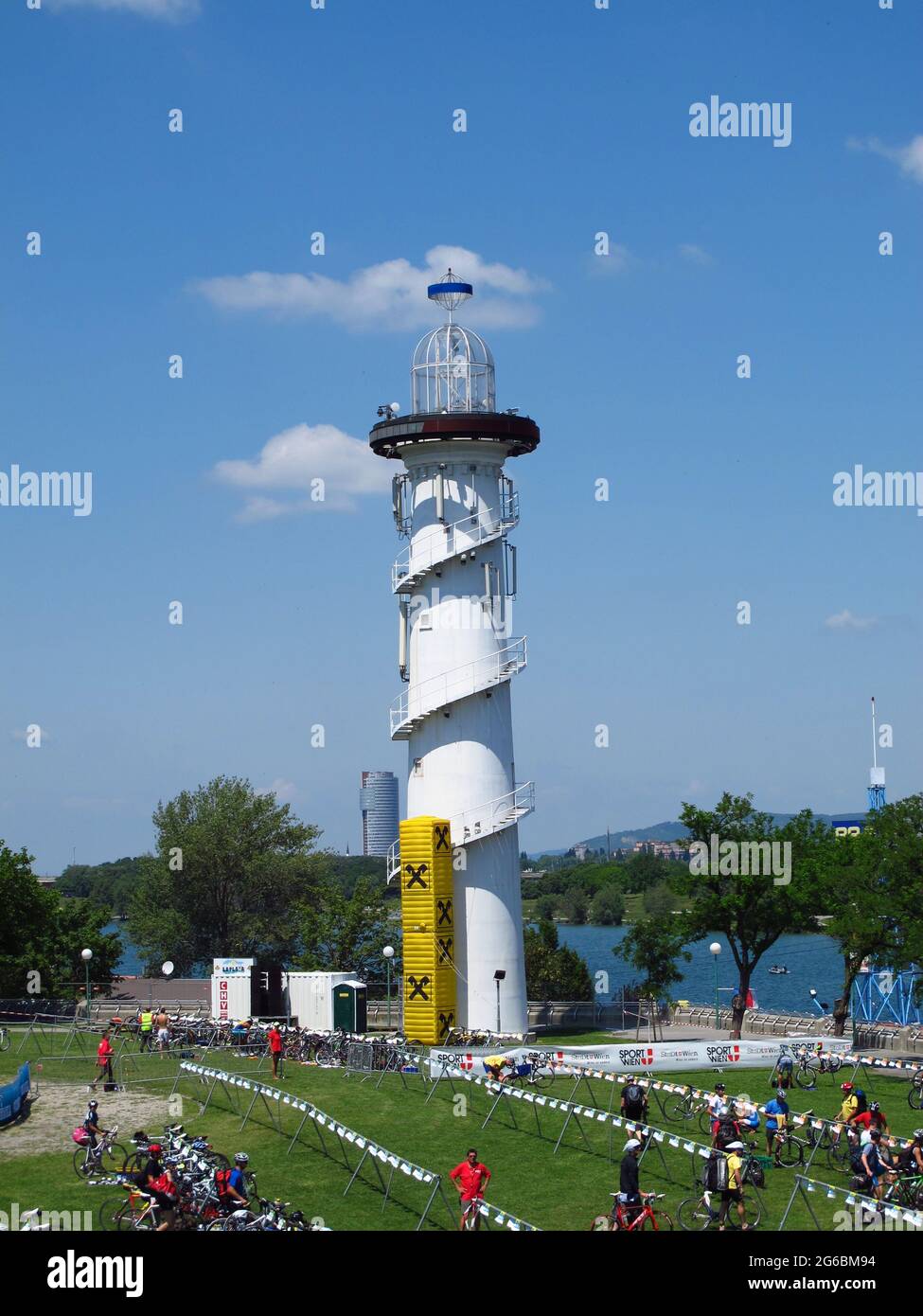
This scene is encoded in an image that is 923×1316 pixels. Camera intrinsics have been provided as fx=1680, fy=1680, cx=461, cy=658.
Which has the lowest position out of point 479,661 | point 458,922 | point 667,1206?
point 667,1206

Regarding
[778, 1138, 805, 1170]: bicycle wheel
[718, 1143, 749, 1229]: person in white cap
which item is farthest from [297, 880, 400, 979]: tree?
[718, 1143, 749, 1229]: person in white cap

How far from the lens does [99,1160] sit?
30047mm

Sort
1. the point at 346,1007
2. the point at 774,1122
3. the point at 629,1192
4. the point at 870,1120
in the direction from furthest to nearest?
the point at 346,1007, the point at 774,1122, the point at 870,1120, the point at 629,1192

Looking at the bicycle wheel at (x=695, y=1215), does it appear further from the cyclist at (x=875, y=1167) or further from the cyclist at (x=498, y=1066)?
the cyclist at (x=498, y=1066)

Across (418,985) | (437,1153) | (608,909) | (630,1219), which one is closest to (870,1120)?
(630,1219)

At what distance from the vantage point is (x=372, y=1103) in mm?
38656

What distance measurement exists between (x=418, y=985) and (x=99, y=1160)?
2200 cm

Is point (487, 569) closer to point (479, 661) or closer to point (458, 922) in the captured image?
point (479, 661)

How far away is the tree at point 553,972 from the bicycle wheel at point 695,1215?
4036 cm

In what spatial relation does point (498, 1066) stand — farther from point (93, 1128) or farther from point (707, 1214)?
point (707, 1214)
